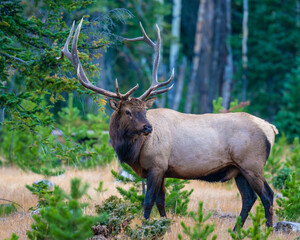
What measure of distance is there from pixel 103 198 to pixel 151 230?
240 cm

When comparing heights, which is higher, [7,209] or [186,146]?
[186,146]

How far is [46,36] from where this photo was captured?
6.56 meters

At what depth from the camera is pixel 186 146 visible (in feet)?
21.5

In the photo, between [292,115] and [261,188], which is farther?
[292,115]

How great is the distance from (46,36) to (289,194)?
445 cm

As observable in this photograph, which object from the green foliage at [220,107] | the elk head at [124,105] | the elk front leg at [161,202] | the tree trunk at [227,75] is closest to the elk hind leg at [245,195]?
the elk front leg at [161,202]

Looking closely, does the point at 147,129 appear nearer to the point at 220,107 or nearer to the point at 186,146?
the point at 186,146

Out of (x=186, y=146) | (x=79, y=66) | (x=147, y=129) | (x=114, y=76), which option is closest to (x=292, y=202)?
(x=186, y=146)

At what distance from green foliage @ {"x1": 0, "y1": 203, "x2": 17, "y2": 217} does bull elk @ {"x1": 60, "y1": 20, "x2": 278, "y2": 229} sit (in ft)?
6.29

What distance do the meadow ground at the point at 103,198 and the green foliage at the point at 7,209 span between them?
143mm

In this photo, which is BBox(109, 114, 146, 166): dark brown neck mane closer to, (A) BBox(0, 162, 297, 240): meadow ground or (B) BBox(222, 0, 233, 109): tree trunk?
(A) BBox(0, 162, 297, 240): meadow ground

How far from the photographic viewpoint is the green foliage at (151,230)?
5.02 m

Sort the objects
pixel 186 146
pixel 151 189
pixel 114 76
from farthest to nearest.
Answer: pixel 114 76, pixel 186 146, pixel 151 189

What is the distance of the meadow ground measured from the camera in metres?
5.80
